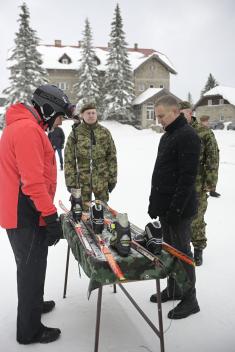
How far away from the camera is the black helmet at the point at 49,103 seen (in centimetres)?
296

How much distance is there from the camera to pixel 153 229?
2.85m

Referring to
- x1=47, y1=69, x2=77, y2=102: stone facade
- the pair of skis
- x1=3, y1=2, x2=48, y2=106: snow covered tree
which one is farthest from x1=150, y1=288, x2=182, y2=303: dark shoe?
x1=47, y1=69, x2=77, y2=102: stone facade

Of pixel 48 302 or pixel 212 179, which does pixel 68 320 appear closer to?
pixel 48 302

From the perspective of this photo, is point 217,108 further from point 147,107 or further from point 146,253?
point 146,253

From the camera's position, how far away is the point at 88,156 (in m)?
5.01

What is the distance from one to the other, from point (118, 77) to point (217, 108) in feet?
58.1

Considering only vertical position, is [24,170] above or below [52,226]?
above

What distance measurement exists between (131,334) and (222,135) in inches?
919

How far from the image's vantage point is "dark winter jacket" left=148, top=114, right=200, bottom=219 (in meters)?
3.35

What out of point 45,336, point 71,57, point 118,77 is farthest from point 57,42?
point 45,336

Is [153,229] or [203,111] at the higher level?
[203,111]

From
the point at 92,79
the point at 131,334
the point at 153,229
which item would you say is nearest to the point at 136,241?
the point at 153,229

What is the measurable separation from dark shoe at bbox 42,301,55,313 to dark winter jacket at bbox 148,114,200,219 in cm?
147

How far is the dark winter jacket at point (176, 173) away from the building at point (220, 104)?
4556 cm
